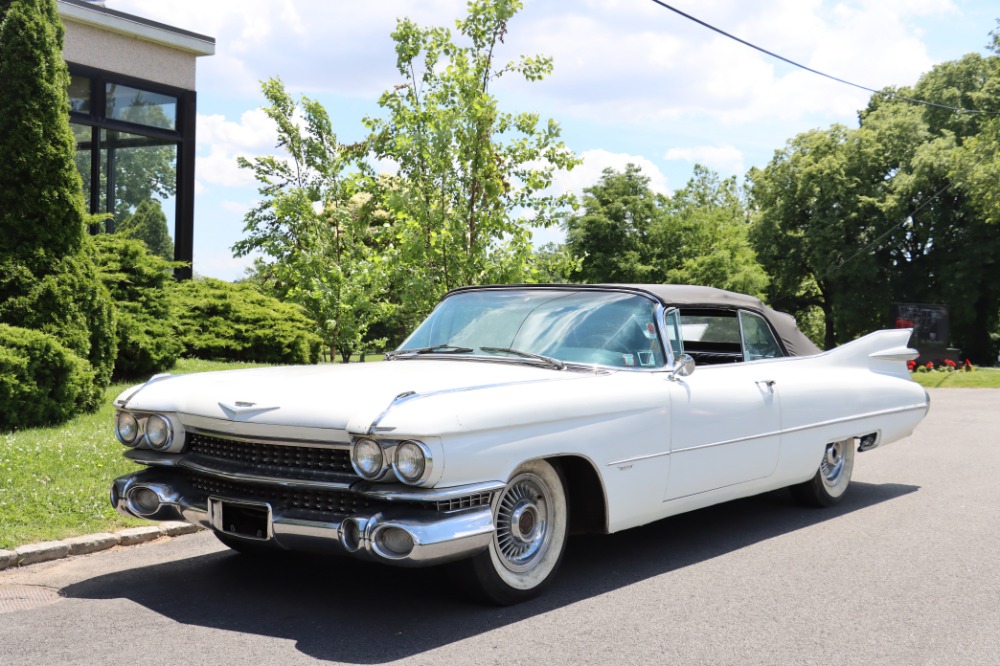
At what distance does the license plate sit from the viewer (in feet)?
15.7

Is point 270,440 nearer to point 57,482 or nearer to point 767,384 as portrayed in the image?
point 57,482

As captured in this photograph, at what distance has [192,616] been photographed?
486cm

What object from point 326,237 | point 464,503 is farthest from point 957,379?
point 464,503

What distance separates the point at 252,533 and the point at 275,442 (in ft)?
1.45

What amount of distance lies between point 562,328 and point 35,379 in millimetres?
5280

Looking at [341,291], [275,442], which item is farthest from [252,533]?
[341,291]

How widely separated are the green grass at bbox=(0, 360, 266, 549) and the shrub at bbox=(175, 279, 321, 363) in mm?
6188

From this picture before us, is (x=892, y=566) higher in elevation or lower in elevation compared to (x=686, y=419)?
lower

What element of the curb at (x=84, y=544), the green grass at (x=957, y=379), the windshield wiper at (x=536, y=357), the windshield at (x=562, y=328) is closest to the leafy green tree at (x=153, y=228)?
the curb at (x=84, y=544)

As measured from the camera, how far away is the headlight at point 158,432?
17.6ft

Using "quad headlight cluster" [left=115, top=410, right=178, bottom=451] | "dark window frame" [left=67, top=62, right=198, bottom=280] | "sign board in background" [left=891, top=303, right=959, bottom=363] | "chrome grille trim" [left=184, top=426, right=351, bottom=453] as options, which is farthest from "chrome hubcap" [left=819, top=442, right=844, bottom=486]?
"sign board in background" [left=891, top=303, right=959, bottom=363]

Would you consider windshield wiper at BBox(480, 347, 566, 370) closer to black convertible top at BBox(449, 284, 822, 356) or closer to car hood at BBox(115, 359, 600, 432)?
car hood at BBox(115, 359, 600, 432)

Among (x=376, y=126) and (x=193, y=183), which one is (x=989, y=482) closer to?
(x=376, y=126)

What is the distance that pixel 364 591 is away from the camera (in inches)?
210
